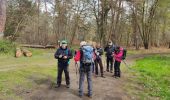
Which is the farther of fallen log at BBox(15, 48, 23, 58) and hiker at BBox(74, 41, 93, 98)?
fallen log at BBox(15, 48, 23, 58)

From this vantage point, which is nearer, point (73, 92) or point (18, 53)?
point (73, 92)

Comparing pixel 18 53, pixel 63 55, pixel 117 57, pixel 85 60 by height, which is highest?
pixel 63 55

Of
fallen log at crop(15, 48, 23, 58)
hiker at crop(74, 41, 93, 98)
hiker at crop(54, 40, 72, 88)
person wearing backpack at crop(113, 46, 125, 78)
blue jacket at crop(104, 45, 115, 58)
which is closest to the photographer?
hiker at crop(74, 41, 93, 98)

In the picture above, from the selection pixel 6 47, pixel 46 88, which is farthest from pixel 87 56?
pixel 6 47

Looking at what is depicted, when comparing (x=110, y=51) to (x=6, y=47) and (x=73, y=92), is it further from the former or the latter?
(x=6, y=47)

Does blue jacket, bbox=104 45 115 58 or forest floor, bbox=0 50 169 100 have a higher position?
blue jacket, bbox=104 45 115 58

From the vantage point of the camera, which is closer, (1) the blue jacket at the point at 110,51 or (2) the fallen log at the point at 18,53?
(1) the blue jacket at the point at 110,51

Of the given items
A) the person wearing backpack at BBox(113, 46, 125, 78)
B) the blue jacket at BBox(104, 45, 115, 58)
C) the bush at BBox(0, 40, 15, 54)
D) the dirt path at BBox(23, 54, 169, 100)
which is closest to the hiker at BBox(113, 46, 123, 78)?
the person wearing backpack at BBox(113, 46, 125, 78)

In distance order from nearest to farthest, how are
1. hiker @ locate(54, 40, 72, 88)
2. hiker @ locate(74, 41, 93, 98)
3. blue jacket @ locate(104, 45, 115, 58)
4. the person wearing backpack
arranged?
hiker @ locate(74, 41, 93, 98) → hiker @ locate(54, 40, 72, 88) → the person wearing backpack → blue jacket @ locate(104, 45, 115, 58)

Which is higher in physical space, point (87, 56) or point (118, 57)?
point (87, 56)

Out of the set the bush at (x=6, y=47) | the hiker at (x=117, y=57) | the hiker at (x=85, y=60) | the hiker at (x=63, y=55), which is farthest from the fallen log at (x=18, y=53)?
the hiker at (x=85, y=60)

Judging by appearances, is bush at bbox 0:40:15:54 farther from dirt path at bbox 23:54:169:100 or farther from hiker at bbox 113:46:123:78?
dirt path at bbox 23:54:169:100

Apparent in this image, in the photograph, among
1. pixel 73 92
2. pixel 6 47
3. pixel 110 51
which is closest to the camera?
pixel 73 92

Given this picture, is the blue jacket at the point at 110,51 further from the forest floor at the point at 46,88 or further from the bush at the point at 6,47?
the bush at the point at 6,47
